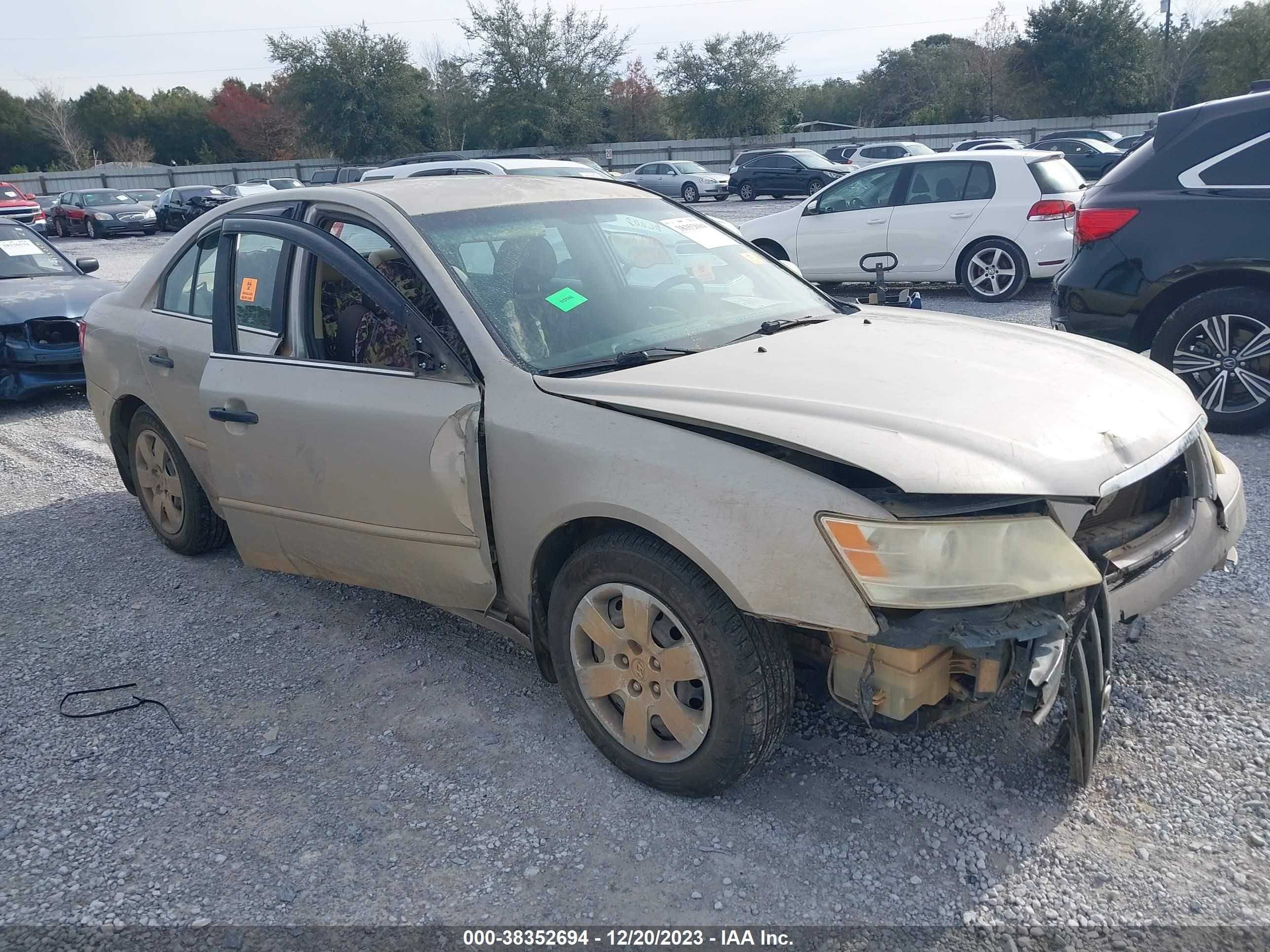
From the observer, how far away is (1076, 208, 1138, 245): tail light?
585 centimetres

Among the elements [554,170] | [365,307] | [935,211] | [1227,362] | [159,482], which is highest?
[554,170]

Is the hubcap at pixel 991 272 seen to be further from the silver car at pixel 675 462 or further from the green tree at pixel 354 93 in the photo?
the green tree at pixel 354 93

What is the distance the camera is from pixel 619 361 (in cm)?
315

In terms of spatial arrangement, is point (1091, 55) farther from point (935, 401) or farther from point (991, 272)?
point (935, 401)

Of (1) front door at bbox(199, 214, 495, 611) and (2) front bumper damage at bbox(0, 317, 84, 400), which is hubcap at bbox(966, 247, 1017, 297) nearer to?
(1) front door at bbox(199, 214, 495, 611)

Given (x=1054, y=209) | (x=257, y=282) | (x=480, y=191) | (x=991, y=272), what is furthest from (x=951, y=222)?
(x=257, y=282)

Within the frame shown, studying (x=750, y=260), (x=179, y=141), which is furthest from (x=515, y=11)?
(x=750, y=260)

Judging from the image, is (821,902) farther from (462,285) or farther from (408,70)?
(408,70)

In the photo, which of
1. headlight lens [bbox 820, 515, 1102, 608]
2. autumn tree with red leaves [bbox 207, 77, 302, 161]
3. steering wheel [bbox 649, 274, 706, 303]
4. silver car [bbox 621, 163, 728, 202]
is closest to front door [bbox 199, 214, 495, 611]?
steering wheel [bbox 649, 274, 706, 303]

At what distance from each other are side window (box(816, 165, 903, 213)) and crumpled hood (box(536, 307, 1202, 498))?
8061 millimetres

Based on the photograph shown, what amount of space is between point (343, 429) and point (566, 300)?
0.89 m

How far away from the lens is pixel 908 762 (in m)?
3.01

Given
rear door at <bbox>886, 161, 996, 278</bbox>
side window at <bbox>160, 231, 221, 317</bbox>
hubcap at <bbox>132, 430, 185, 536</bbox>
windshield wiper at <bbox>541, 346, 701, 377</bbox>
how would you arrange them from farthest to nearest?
rear door at <bbox>886, 161, 996, 278</bbox> < hubcap at <bbox>132, 430, 185, 536</bbox> < side window at <bbox>160, 231, 221, 317</bbox> < windshield wiper at <bbox>541, 346, 701, 377</bbox>

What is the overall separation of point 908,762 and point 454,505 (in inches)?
63.4
